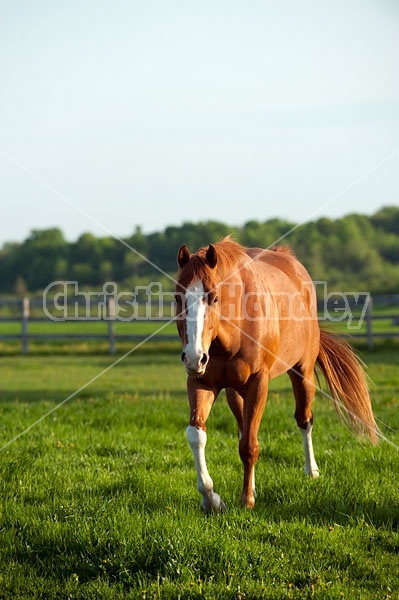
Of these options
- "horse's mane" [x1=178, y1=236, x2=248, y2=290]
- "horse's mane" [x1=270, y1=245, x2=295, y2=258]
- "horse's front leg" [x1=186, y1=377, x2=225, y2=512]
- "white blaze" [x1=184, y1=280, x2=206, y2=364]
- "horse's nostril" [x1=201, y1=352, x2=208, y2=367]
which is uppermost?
"horse's mane" [x1=270, y1=245, x2=295, y2=258]

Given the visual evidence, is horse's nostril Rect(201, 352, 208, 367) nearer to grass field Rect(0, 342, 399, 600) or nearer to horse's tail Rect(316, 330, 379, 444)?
grass field Rect(0, 342, 399, 600)

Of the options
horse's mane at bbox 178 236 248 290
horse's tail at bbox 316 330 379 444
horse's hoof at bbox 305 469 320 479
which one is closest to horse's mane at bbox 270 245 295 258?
horse's tail at bbox 316 330 379 444

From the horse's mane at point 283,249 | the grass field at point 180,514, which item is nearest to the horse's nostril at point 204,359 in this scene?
the grass field at point 180,514

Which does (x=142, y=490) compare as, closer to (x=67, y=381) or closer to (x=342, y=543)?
(x=342, y=543)

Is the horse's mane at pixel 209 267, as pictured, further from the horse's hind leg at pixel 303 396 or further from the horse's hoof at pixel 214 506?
the horse's hind leg at pixel 303 396

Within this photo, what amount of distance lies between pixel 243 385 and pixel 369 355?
1462cm

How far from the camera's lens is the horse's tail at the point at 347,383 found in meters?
6.94

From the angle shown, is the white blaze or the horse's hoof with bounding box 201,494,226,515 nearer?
the white blaze

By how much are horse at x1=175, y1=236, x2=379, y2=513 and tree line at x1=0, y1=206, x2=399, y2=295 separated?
2813 cm

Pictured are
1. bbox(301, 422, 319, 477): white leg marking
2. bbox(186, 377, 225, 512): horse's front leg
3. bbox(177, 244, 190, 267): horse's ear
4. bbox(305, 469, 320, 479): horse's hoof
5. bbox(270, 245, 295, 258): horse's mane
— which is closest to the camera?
bbox(177, 244, 190, 267): horse's ear

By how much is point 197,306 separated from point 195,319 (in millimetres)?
93

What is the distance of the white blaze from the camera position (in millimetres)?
4457

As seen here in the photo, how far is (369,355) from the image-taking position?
19.3 metres

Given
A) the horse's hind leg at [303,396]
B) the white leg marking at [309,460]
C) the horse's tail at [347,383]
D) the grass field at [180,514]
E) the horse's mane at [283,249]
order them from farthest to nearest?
the horse's mane at [283,249] < the horse's tail at [347,383] < the horse's hind leg at [303,396] < the white leg marking at [309,460] < the grass field at [180,514]
